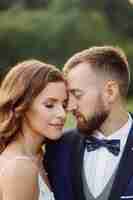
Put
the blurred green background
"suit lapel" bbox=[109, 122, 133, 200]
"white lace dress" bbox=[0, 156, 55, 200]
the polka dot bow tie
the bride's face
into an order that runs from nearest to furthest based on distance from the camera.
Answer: "white lace dress" bbox=[0, 156, 55, 200], the bride's face, "suit lapel" bbox=[109, 122, 133, 200], the polka dot bow tie, the blurred green background

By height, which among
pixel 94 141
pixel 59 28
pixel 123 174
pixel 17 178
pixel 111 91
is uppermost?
pixel 111 91

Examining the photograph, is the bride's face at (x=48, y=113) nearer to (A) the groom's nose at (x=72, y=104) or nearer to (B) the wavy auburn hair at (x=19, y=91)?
(B) the wavy auburn hair at (x=19, y=91)

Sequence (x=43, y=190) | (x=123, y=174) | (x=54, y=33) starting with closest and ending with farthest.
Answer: (x=43, y=190) < (x=123, y=174) < (x=54, y=33)

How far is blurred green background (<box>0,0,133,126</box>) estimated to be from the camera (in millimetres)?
25875

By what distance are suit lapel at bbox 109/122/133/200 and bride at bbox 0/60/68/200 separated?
0.36 metres

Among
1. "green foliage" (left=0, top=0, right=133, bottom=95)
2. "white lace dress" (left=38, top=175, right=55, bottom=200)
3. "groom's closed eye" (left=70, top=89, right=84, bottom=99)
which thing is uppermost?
"groom's closed eye" (left=70, top=89, right=84, bottom=99)

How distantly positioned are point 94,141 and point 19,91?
59 centimetres

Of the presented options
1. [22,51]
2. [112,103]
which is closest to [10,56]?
[22,51]

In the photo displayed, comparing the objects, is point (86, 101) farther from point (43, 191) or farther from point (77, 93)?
point (43, 191)

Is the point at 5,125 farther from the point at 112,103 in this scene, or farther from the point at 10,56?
the point at 10,56

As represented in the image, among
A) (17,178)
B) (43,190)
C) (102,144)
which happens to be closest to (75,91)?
(102,144)

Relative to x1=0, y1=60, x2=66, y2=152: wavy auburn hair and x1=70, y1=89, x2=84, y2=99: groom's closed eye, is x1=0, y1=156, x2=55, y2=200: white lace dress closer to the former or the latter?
x1=0, y1=60, x2=66, y2=152: wavy auburn hair

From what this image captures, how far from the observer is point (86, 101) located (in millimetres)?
3244

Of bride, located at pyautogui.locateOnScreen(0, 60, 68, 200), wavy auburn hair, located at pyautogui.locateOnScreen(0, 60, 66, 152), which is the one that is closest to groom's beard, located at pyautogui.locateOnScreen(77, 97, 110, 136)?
bride, located at pyautogui.locateOnScreen(0, 60, 68, 200)
